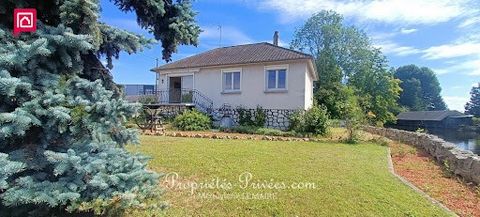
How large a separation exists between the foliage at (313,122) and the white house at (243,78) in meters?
1.98

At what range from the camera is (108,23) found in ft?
12.1

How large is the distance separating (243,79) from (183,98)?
14.7 ft

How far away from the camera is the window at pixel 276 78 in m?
16.8

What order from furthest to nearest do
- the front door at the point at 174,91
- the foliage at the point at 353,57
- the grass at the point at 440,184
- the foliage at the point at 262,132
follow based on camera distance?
the foliage at the point at 353,57
the front door at the point at 174,91
the foliage at the point at 262,132
the grass at the point at 440,184

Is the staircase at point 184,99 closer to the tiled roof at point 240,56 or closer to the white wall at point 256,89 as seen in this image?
the white wall at point 256,89

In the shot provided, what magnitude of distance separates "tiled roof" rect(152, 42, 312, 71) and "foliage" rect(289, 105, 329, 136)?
141 inches

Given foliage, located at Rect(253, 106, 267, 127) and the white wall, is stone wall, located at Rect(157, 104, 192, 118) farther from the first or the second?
foliage, located at Rect(253, 106, 267, 127)

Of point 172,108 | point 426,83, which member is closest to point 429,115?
point 426,83

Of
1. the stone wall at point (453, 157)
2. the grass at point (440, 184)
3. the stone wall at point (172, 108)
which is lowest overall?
the grass at point (440, 184)

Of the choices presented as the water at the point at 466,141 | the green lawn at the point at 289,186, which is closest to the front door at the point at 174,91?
the green lawn at the point at 289,186

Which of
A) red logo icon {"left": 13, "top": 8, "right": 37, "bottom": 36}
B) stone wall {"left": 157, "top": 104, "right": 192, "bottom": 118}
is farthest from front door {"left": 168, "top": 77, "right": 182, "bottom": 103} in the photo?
red logo icon {"left": 13, "top": 8, "right": 37, "bottom": 36}

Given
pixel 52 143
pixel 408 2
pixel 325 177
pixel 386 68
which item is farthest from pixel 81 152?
pixel 386 68

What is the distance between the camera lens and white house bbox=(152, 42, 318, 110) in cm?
1639

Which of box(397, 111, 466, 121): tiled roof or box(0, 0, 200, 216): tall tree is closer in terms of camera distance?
box(0, 0, 200, 216): tall tree
